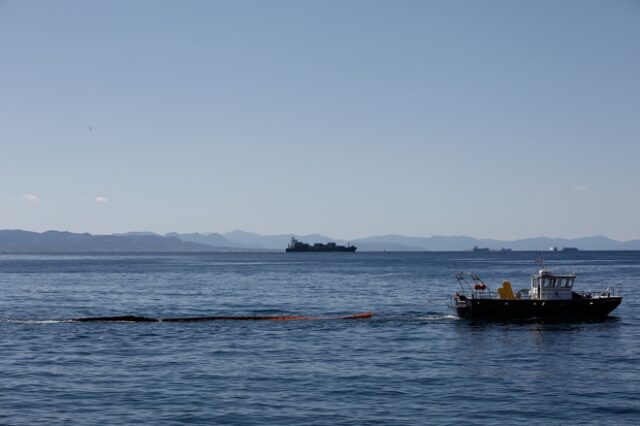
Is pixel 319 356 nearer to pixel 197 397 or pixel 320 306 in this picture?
pixel 197 397

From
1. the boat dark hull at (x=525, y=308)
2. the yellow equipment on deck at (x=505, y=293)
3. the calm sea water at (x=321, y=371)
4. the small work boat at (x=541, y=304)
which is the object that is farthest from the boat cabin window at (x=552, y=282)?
the calm sea water at (x=321, y=371)

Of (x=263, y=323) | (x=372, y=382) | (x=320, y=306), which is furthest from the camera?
(x=320, y=306)

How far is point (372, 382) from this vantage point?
42.4 metres

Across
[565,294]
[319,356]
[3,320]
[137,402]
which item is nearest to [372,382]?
[319,356]

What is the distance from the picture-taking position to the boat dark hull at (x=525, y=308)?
72.1m

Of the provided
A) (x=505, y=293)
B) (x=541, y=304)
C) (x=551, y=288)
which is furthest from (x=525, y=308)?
(x=551, y=288)

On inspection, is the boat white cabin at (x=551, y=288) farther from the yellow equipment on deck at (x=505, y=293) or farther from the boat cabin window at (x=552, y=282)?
the yellow equipment on deck at (x=505, y=293)

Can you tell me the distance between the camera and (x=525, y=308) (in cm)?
7206

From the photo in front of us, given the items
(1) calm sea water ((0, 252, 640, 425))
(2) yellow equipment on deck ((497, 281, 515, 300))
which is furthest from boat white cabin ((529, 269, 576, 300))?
(1) calm sea water ((0, 252, 640, 425))

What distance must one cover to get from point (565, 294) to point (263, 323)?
30.5m

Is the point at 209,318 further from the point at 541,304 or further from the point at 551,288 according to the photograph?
the point at 551,288

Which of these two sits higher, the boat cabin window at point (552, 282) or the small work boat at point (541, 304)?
the boat cabin window at point (552, 282)

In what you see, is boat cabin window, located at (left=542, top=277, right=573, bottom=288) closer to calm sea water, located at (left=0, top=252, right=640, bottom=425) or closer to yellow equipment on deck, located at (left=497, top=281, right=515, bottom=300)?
yellow equipment on deck, located at (left=497, top=281, right=515, bottom=300)

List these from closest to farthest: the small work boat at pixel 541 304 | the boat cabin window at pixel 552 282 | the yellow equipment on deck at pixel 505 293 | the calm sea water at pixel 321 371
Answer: the calm sea water at pixel 321 371
the small work boat at pixel 541 304
the boat cabin window at pixel 552 282
the yellow equipment on deck at pixel 505 293
